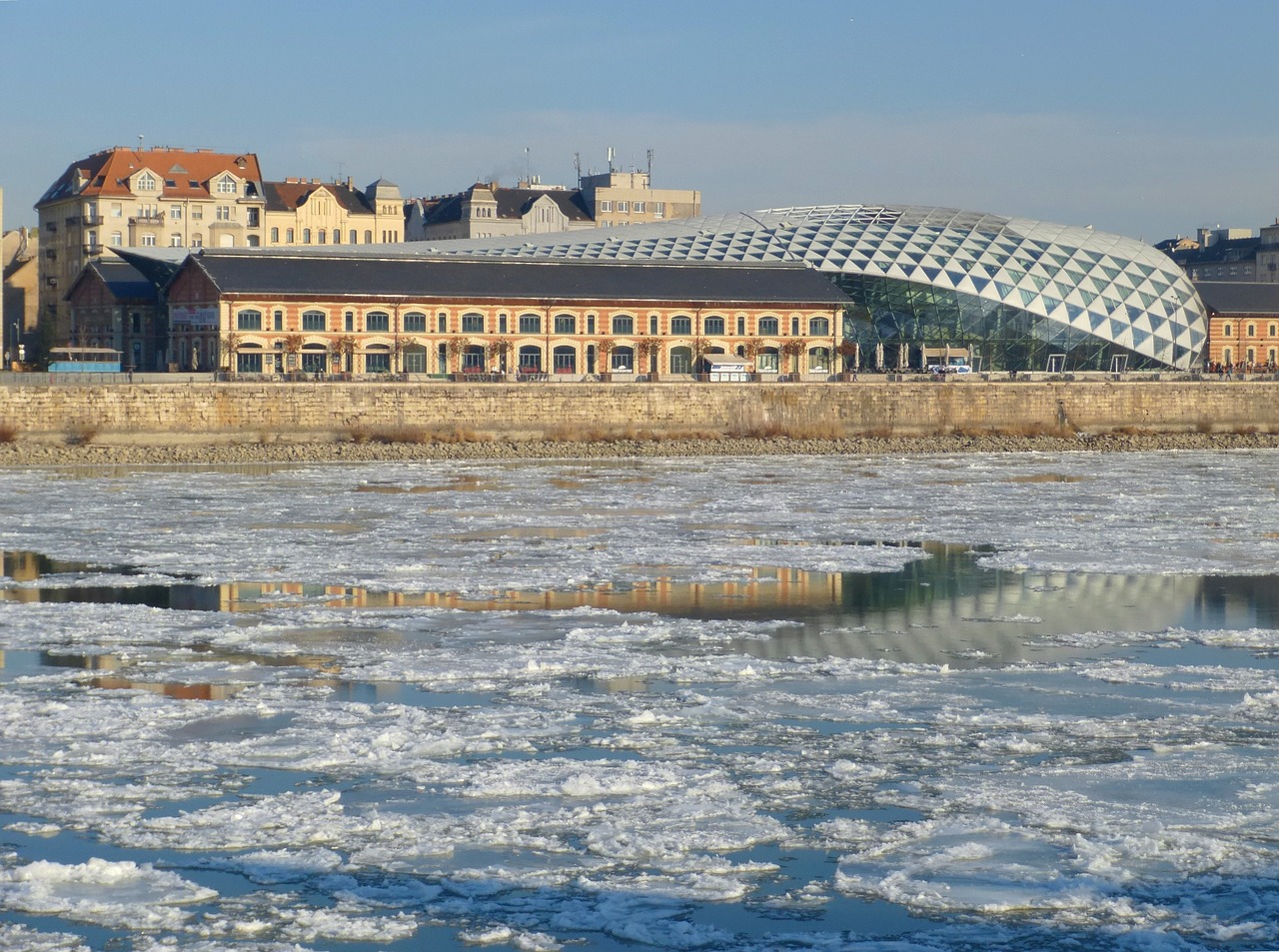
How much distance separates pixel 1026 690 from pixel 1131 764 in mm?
3471

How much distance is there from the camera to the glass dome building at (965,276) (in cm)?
9700

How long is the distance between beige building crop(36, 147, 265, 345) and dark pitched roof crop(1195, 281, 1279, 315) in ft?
223

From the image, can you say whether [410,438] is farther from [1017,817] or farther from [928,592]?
[1017,817]

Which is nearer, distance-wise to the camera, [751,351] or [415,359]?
[415,359]

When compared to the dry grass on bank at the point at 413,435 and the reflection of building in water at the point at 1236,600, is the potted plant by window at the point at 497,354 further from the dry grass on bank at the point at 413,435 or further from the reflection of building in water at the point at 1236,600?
the reflection of building in water at the point at 1236,600

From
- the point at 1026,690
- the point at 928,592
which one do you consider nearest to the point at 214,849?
the point at 1026,690

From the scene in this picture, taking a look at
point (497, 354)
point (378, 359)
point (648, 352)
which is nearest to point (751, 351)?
point (648, 352)

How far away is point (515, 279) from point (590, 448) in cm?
2365

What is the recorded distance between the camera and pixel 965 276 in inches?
3839

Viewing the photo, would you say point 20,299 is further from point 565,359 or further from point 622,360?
point 622,360

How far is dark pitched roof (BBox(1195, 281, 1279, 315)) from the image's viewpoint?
4409 inches

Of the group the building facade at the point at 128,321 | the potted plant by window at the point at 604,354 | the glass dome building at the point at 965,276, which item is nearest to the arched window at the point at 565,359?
the potted plant by window at the point at 604,354

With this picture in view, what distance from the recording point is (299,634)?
2238cm

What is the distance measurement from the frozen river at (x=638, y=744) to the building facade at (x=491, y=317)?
4847 centimetres
